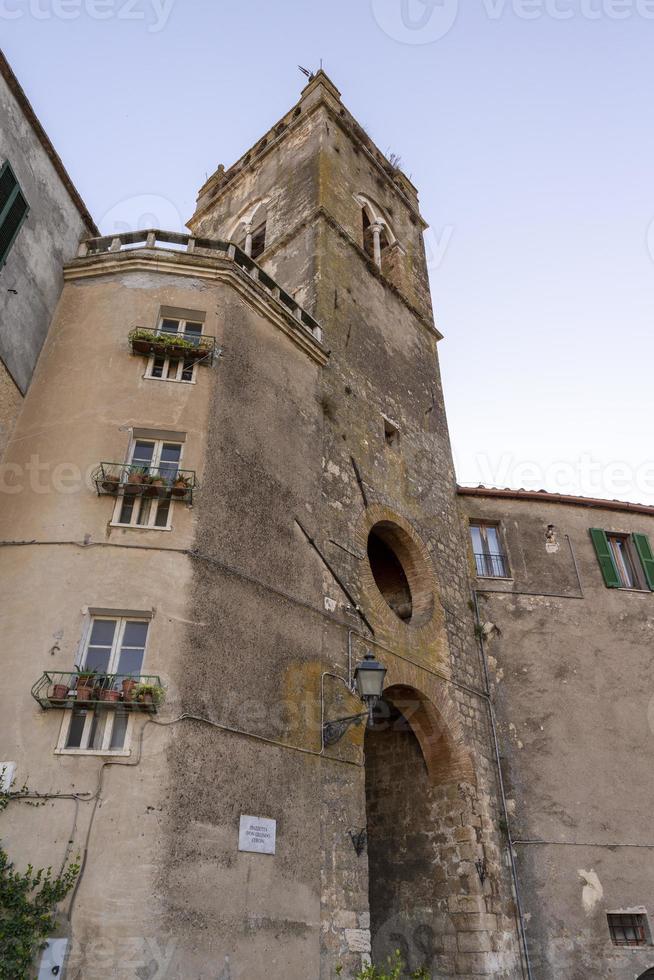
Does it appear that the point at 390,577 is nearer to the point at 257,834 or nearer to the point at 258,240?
the point at 257,834

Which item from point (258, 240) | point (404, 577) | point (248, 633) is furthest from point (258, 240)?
point (248, 633)

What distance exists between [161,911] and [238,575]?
12.2 ft

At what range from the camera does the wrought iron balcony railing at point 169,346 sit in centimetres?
1015

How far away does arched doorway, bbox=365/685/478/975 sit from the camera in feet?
34.6

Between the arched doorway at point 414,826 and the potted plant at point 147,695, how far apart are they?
15.1 feet

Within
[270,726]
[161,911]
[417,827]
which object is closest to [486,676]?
[417,827]

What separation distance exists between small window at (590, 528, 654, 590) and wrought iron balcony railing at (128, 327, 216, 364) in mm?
9066

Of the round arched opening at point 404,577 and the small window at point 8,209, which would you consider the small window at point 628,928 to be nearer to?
the round arched opening at point 404,577

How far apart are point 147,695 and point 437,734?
222 inches

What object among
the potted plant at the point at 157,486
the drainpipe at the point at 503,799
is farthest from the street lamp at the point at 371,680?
the drainpipe at the point at 503,799

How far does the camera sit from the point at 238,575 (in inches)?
354

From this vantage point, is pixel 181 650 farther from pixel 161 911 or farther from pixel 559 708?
pixel 559 708

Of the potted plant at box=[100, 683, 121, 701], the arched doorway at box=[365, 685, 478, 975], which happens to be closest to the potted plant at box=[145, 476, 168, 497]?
the potted plant at box=[100, 683, 121, 701]

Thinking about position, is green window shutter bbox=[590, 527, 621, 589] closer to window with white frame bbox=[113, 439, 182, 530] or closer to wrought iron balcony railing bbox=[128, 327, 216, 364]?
wrought iron balcony railing bbox=[128, 327, 216, 364]
